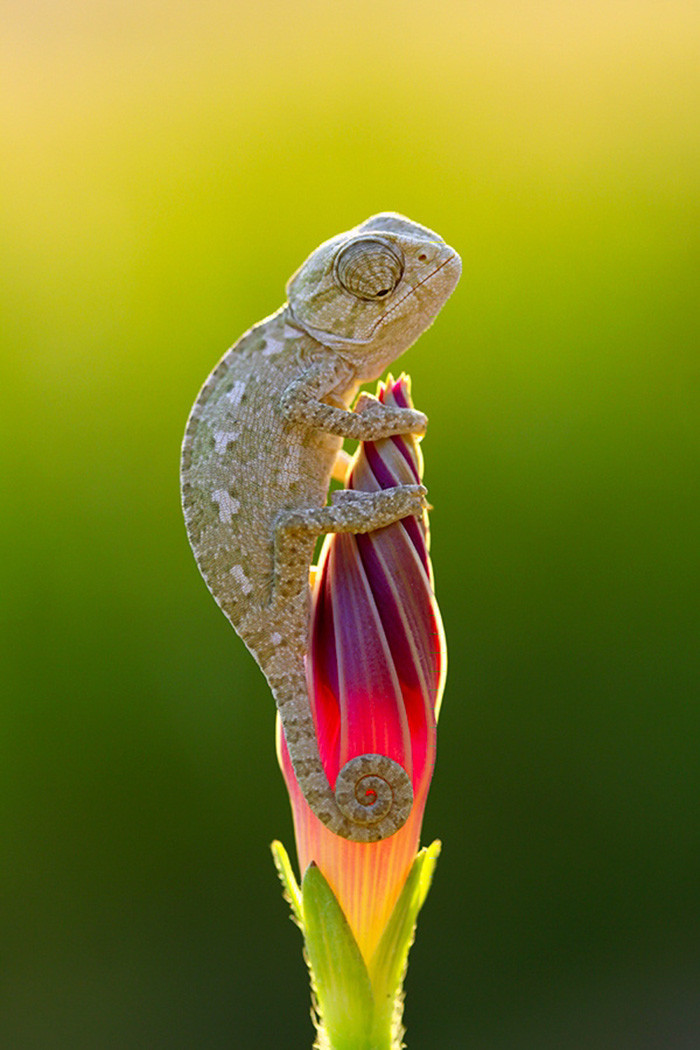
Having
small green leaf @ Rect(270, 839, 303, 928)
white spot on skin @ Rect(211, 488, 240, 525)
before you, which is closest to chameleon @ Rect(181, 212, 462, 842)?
white spot on skin @ Rect(211, 488, 240, 525)

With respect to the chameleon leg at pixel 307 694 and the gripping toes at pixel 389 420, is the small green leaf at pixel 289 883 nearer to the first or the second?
the chameleon leg at pixel 307 694

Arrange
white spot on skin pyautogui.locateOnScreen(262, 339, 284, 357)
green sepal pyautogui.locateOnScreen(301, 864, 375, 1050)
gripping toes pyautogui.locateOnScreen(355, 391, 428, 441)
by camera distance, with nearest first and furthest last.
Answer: green sepal pyautogui.locateOnScreen(301, 864, 375, 1050), gripping toes pyautogui.locateOnScreen(355, 391, 428, 441), white spot on skin pyautogui.locateOnScreen(262, 339, 284, 357)

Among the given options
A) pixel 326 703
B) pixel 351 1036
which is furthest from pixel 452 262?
pixel 351 1036

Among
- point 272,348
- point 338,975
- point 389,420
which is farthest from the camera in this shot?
point 272,348

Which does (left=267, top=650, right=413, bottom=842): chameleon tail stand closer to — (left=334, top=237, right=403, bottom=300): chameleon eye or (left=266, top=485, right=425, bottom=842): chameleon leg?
(left=266, top=485, right=425, bottom=842): chameleon leg

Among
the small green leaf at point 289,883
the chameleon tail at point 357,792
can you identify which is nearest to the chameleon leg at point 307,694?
the chameleon tail at point 357,792

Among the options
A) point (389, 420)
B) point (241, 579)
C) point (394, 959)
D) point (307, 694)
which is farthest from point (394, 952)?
point (389, 420)

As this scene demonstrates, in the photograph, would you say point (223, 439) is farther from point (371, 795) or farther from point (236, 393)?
point (371, 795)
